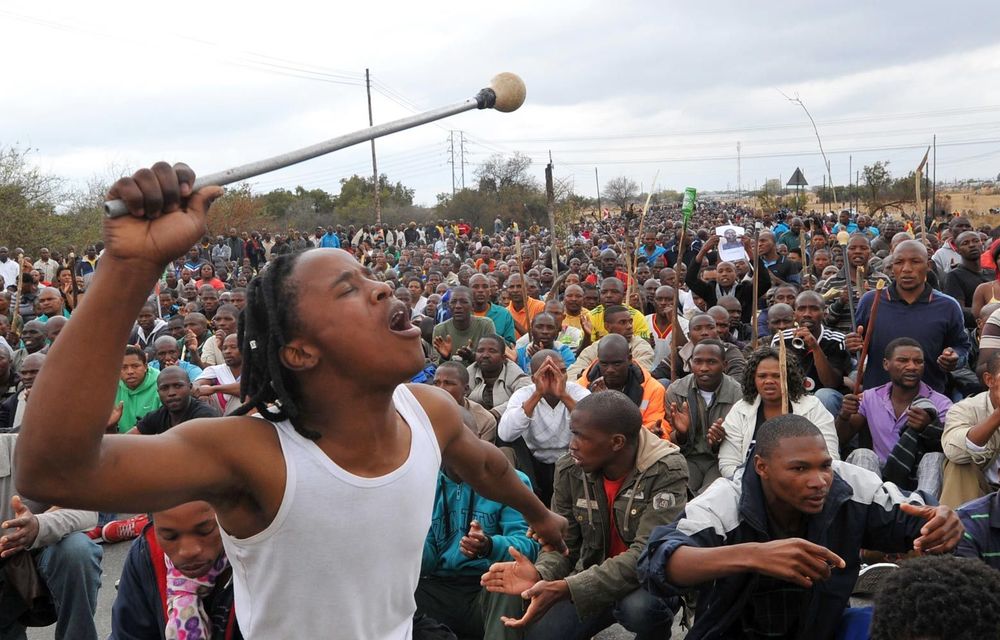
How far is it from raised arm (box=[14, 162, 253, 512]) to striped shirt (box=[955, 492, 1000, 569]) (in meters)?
2.88

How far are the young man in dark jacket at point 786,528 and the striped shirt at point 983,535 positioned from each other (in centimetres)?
20

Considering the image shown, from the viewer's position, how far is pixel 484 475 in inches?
91.2

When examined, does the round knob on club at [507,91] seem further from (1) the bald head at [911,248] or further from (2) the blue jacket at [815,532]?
(1) the bald head at [911,248]

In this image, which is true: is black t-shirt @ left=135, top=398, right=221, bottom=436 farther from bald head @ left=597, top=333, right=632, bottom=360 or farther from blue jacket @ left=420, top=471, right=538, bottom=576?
bald head @ left=597, top=333, right=632, bottom=360

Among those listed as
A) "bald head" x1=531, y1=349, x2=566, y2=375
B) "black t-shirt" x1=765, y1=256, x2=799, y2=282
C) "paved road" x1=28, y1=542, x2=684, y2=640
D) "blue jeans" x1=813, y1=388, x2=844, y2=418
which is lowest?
"paved road" x1=28, y1=542, x2=684, y2=640

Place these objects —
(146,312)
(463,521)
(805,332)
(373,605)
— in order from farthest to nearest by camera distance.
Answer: (146,312)
(805,332)
(463,521)
(373,605)

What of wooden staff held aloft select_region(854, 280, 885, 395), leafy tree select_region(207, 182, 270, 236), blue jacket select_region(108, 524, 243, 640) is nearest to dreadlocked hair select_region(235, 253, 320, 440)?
blue jacket select_region(108, 524, 243, 640)

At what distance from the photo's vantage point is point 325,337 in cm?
176

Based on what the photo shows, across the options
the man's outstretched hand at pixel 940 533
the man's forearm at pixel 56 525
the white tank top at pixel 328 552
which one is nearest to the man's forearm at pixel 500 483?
the white tank top at pixel 328 552

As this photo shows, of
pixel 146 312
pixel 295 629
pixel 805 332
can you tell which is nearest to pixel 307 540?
pixel 295 629

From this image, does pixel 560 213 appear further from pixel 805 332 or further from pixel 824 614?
pixel 824 614

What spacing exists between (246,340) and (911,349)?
4668 mm

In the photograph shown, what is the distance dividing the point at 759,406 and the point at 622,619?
1905 mm

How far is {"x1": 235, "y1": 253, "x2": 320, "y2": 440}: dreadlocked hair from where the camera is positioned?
1.79m
